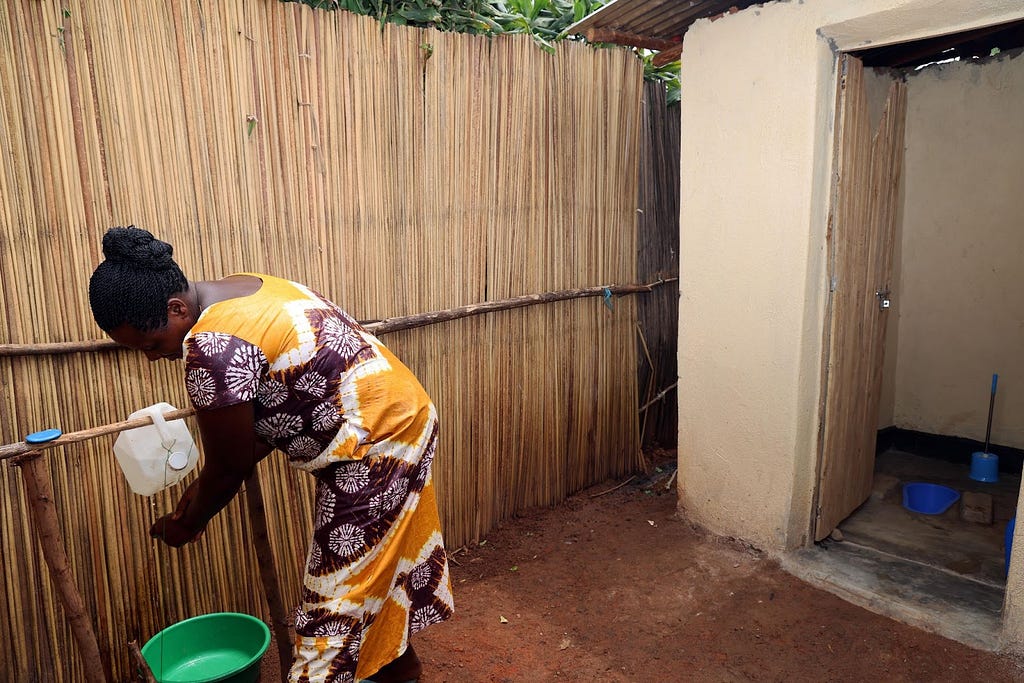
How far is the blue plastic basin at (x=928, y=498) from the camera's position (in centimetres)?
367

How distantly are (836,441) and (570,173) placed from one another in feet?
5.77

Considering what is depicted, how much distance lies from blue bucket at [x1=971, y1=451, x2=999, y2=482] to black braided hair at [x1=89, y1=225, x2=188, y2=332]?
428 cm

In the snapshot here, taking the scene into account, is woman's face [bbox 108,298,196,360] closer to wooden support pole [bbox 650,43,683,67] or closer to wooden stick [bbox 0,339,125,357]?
wooden stick [bbox 0,339,125,357]

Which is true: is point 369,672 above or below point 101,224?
below

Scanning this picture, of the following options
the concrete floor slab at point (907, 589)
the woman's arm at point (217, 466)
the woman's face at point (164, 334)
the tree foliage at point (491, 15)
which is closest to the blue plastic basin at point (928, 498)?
the concrete floor slab at point (907, 589)

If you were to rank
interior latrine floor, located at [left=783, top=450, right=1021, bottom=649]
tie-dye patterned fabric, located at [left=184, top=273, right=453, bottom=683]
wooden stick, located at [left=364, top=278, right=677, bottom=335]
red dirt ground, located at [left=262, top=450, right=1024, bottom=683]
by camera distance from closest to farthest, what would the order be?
tie-dye patterned fabric, located at [left=184, top=273, right=453, bottom=683] < red dirt ground, located at [left=262, top=450, right=1024, bottom=683] < interior latrine floor, located at [left=783, top=450, right=1021, bottom=649] < wooden stick, located at [left=364, top=278, right=677, bottom=335]

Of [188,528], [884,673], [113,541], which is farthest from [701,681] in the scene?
[113,541]

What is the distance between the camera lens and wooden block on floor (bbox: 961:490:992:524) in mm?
3494

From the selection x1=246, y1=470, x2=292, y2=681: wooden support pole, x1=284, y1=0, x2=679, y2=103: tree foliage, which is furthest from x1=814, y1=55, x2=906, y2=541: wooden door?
x1=246, y1=470, x2=292, y2=681: wooden support pole

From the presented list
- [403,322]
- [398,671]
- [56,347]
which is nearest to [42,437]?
[56,347]

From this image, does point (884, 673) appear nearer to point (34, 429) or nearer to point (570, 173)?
point (570, 173)

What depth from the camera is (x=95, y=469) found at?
7.35 feet

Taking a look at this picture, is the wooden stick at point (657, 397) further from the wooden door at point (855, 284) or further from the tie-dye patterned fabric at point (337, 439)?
the tie-dye patterned fabric at point (337, 439)

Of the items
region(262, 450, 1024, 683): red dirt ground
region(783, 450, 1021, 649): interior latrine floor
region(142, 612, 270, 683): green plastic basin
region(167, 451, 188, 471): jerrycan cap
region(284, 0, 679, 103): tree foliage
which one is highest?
region(284, 0, 679, 103): tree foliage
